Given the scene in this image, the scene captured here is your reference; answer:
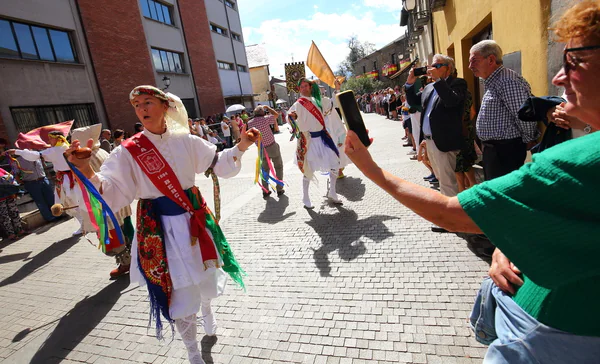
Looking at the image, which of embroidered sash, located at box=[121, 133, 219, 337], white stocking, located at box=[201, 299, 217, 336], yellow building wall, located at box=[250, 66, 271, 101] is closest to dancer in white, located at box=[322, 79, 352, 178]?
white stocking, located at box=[201, 299, 217, 336]

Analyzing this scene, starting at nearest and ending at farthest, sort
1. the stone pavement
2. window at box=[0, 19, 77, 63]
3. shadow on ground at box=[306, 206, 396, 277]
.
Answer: the stone pavement, shadow on ground at box=[306, 206, 396, 277], window at box=[0, 19, 77, 63]

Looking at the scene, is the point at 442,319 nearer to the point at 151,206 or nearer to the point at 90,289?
the point at 151,206

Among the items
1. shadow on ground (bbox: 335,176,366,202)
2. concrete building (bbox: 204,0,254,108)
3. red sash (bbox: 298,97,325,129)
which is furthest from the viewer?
concrete building (bbox: 204,0,254,108)

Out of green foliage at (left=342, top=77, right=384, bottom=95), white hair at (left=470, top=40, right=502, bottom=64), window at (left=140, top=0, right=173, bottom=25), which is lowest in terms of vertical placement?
white hair at (left=470, top=40, right=502, bottom=64)

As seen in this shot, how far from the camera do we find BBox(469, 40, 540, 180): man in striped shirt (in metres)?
3.08

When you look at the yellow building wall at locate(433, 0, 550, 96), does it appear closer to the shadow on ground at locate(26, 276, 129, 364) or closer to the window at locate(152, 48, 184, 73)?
the shadow on ground at locate(26, 276, 129, 364)

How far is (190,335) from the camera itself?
2.41 meters

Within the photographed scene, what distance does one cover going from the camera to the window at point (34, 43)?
11.7 metres

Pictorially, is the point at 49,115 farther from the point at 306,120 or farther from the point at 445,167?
the point at 445,167

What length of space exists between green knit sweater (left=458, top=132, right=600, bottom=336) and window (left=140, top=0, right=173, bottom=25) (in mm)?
22495

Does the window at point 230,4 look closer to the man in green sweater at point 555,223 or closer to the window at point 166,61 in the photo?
the window at point 166,61

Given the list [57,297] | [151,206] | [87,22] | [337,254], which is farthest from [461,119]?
[87,22]

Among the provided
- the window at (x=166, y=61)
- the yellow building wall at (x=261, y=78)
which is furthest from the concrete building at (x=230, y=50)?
the yellow building wall at (x=261, y=78)

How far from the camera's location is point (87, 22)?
580 inches
